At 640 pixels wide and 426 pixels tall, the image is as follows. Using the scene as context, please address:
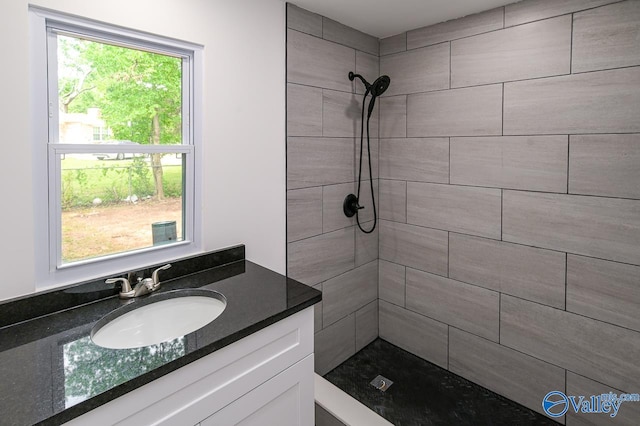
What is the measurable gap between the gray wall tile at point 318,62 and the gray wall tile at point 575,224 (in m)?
1.35

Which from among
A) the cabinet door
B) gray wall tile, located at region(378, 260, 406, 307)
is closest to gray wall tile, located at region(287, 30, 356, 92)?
gray wall tile, located at region(378, 260, 406, 307)

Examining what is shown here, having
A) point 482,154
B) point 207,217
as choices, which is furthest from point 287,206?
point 482,154

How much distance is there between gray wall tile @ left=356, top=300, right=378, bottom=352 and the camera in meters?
2.90

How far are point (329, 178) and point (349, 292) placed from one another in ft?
2.92

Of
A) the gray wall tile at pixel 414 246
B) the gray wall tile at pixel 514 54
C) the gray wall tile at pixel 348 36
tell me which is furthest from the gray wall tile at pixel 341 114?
the gray wall tile at pixel 414 246

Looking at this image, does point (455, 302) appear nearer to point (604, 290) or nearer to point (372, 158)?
point (604, 290)

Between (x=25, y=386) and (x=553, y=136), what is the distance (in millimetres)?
2542

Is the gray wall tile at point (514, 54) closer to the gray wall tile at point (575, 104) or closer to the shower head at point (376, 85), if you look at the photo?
the gray wall tile at point (575, 104)

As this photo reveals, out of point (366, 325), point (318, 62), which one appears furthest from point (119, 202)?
point (366, 325)

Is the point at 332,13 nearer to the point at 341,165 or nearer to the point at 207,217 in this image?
the point at 341,165

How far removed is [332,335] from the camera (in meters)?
2.69

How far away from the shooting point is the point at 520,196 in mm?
2234

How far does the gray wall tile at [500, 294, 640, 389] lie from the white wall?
152cm

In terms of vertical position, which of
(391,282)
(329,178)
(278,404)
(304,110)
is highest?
(304,110)
